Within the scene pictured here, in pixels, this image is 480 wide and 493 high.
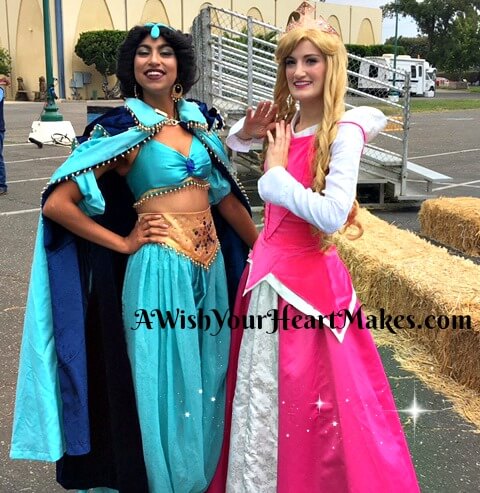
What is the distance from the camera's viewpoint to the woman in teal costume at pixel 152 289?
2.13 meters

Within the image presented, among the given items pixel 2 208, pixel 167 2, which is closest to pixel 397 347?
pixel 2 208

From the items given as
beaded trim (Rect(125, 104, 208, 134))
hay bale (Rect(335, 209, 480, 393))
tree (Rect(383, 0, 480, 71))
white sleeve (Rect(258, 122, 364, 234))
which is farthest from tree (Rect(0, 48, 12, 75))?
tree (Rect(383, 0, 480, 71))

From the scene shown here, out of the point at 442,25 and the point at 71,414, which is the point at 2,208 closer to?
the point at 71,414

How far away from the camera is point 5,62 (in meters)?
36.5

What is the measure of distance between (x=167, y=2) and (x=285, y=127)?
1574 inches

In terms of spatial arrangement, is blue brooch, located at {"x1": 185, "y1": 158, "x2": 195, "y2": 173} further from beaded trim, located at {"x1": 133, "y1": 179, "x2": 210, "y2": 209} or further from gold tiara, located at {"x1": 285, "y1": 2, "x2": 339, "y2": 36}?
gold tiara, located at {"x1": 285, "y1": 2, "x2": 339, "y2": 36}

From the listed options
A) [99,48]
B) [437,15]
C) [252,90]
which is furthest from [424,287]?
[437,15]

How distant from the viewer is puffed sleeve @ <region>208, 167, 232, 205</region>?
2330mm

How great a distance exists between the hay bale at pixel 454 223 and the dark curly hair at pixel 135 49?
4656mm

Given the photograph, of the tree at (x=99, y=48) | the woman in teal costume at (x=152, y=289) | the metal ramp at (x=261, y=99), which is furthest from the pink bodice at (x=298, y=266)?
the tree at (x=99, y=48)

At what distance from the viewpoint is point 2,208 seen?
26.7ft

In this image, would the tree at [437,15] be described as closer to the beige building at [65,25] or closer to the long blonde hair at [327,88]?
the beige building at [65,25]

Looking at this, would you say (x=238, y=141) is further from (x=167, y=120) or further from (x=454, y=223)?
(x=454, y=223)

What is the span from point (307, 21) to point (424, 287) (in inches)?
91.9
